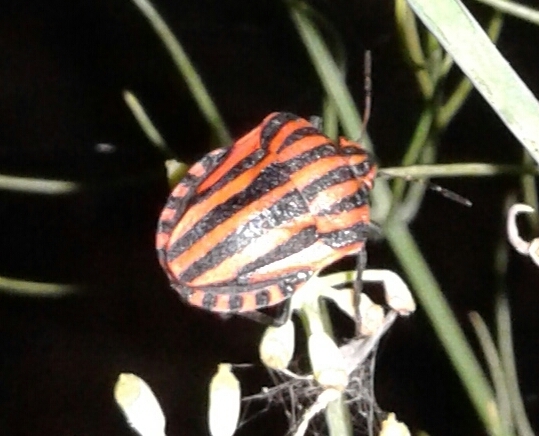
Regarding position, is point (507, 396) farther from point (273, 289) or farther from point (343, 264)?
point (343, 264)

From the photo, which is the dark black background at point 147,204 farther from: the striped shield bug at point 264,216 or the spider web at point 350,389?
the striped shield bug at point 264,216

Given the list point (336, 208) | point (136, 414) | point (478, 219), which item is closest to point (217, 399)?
point (136, 414)

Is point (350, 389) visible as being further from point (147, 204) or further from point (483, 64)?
point (147, 204)

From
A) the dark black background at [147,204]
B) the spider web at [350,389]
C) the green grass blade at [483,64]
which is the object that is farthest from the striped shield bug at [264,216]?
the dark black background at [147,204]

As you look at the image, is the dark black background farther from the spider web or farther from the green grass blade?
the green grass blade

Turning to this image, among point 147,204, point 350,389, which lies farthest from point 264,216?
point 147,204
